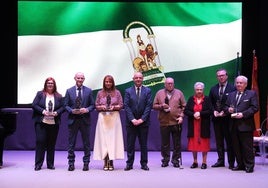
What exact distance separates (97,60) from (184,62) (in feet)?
5.73

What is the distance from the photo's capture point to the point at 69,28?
388 inches

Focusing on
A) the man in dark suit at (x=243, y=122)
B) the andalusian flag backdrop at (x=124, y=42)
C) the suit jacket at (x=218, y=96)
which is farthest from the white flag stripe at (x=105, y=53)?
the man in dark suit at (x=243, y=122)

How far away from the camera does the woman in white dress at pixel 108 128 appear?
7293mm

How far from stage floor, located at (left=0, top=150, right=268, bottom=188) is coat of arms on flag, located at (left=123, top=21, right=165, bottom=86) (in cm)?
233

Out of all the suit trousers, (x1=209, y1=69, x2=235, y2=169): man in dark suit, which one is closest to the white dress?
the suit trousers

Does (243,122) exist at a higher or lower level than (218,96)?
lower

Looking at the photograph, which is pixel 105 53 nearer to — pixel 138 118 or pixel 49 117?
pixel 138 118

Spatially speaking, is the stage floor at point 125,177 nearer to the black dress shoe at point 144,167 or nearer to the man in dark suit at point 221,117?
the black dress shoe at point 144,167

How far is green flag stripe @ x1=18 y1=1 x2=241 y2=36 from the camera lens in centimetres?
985

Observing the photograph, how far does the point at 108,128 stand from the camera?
7348mm

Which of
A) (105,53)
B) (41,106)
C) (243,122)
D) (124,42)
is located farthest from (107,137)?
(124,42)

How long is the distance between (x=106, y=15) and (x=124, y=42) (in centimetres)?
66

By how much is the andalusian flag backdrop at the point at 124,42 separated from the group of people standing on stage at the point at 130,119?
7.59 ft

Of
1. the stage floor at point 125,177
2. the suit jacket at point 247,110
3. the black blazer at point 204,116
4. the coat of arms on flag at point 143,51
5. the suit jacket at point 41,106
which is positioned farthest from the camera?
the coat of arms on flag at point 143,51
